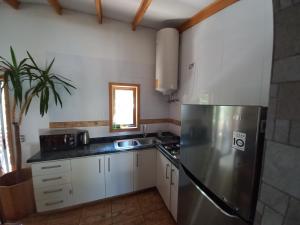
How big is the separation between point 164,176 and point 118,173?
2.24 ft

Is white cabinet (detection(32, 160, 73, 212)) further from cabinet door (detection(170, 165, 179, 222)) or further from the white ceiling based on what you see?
the white ceiling

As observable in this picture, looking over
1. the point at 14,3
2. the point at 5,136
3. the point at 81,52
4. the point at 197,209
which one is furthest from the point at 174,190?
the point at 14,3

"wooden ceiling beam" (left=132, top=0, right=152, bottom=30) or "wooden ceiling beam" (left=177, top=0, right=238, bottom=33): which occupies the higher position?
"wooden ceiling beam" (left=132, top=0, right=152, bottom=30)

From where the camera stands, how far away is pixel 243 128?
2.53 ft

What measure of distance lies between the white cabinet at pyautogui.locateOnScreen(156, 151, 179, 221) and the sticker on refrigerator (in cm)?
88

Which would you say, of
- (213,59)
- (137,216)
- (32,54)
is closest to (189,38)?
(213,59)

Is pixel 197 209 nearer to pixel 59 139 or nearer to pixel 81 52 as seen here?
pixel 59 139

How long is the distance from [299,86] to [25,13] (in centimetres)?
291

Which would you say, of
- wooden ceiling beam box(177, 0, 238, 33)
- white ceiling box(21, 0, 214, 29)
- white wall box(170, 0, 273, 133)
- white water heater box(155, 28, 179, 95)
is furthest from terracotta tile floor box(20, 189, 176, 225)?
white ceiling box(21, 0, 214, 29)

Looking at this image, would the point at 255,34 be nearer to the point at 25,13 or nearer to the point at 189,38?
the point at 189,38

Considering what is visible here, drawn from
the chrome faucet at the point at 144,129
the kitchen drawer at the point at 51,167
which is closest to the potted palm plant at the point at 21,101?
the kitchen drawer at the point at 51,167

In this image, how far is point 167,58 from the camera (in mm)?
2176

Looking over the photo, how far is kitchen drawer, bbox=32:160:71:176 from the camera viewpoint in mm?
1654

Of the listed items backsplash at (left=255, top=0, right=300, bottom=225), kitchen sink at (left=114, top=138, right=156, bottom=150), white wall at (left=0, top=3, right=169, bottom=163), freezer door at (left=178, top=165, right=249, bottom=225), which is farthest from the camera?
kitchen sink at (left=114, top=138, right=156, bottom=150)
